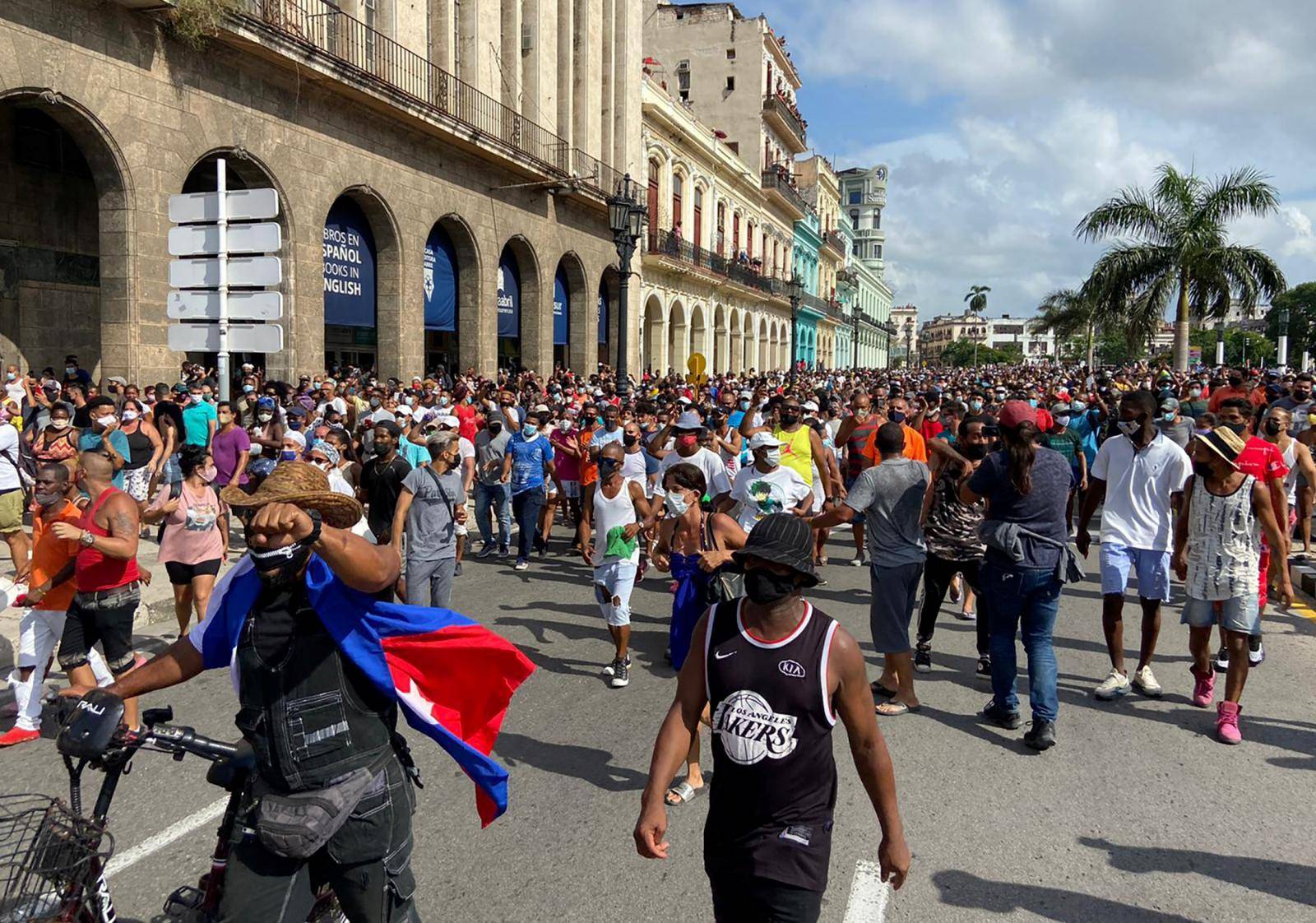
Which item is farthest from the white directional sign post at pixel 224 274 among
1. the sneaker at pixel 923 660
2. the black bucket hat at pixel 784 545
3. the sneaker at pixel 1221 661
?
the sneaker at pixel 1221 661

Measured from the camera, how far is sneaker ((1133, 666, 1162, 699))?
5.62m

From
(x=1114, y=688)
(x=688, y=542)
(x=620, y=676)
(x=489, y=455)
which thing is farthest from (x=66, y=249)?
(x=1114, y=688)

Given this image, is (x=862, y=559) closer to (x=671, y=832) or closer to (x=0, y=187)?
(x=671, y=832)

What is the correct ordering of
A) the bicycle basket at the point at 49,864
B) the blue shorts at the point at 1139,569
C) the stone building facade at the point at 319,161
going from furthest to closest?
the stone building facade at the point at 319,161
the blue shorts at the point at 1139,569
the bicycle basket at the point at 49,864

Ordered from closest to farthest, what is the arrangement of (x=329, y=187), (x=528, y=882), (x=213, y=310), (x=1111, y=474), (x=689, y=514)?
(x=528, y=882) < (x=689, y=514) < (x=1111, y=474) < (x=213, y=310) < (x=329, y=187)

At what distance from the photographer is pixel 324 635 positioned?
97.5 inches

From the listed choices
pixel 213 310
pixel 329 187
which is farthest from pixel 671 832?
pixel 329 187

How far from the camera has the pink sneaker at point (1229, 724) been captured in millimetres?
4906

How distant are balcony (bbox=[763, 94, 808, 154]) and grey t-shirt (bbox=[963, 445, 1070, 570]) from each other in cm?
4935

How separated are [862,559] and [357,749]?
8.11 meters

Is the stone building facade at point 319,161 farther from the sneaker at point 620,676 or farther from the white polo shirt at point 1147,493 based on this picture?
the white polo shirt at point 1147,493

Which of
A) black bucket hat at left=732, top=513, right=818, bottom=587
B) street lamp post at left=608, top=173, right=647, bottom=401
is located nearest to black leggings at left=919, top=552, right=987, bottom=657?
black bucket hat at left=732, top=513, right=818, bottom=587

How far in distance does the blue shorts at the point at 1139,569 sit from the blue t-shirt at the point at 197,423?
34.2 ft

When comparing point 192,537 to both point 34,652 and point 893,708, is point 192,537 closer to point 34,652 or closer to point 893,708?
point 34,652
